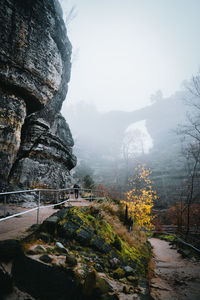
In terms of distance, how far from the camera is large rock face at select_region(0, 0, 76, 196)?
915 centimetres

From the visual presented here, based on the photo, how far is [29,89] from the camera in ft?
33.6

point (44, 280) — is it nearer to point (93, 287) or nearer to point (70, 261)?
point (70, 261)

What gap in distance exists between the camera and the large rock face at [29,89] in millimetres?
9148

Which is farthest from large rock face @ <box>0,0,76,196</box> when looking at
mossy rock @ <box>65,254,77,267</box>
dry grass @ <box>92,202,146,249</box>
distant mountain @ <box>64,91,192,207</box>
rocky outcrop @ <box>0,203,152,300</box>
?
distant mountain @ <box>64,91,192,207</box>

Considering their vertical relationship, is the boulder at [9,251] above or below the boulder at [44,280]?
above

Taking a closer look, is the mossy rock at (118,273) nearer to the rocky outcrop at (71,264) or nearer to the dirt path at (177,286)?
the rocky outcrop at (71,264)

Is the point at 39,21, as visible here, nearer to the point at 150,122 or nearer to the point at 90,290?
the point at 90,290

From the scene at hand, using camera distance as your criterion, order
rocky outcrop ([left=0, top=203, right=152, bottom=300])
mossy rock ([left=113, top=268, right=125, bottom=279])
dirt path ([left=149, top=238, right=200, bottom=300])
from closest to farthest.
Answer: rocky outcrop ([left=0, top=203, right=152, bottom=300]) → mossy rock ([left=113, top=268, right=125, bottom=279]) → dirt path ([left=149, top=238, right=200, bottom=300])

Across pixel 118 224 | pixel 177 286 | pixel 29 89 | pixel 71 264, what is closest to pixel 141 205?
pixel 118 224

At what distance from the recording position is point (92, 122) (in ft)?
356

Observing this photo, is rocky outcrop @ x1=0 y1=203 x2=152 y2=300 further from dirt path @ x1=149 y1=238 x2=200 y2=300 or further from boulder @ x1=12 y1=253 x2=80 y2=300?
dirt path @ x1=149 y1=238 x2=200 y2=300

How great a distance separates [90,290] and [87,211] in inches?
117

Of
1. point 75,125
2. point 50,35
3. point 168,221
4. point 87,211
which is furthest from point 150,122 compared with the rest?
point 87,211

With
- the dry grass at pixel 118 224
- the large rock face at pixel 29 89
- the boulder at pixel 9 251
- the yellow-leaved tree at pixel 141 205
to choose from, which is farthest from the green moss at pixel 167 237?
the boulder at pixel 9 251
